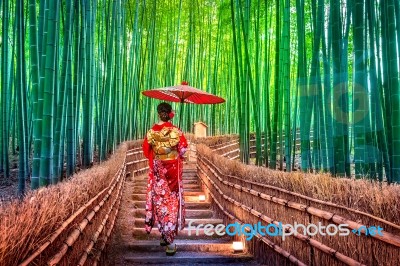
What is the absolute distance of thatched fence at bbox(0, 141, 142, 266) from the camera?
1466mm

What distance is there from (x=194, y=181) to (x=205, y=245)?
3703 mm

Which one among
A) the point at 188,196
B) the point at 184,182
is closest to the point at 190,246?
the point at 188,196

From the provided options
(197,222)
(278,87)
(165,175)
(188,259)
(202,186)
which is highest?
(278,87)

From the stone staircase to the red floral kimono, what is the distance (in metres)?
0.22

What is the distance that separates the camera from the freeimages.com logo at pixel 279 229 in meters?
2.17

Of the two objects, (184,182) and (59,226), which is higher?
(59,226)

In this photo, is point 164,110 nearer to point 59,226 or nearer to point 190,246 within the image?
point 190,246

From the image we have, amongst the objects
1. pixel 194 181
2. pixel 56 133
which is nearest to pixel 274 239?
pixel 56 133

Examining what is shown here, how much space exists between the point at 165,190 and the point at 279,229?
1112mm

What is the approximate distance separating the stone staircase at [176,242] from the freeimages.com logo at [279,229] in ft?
0.28

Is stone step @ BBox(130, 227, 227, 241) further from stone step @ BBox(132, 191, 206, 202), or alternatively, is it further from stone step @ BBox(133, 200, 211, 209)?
stone step @ BBox(132, 191, 206, 202)

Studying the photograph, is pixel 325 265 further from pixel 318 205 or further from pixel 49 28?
pixel 49 28

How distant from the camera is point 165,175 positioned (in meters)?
3.71

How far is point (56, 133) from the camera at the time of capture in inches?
165
